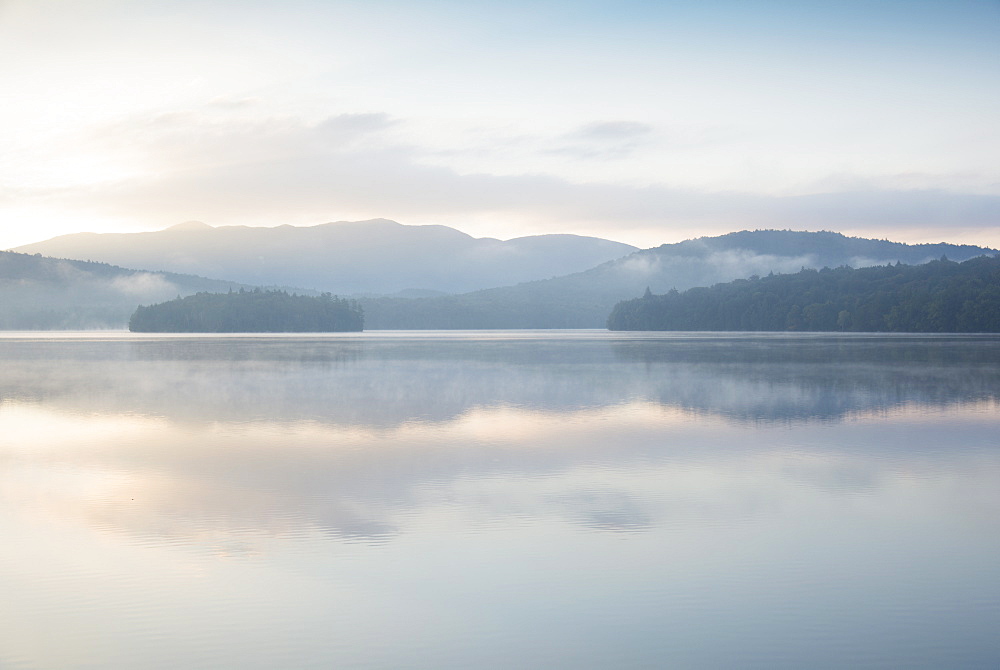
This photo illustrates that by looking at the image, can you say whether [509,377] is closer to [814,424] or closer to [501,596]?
[814,424]

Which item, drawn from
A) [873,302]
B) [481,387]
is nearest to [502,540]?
[481,387]

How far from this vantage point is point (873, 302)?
6083 inches

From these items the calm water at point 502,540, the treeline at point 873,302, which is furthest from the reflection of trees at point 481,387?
the treeline at point 873,302

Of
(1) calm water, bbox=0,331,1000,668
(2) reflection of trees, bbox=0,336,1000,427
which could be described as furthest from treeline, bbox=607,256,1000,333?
(1) calm water, bbox=0,331,1000,668

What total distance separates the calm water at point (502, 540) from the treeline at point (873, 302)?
124 metres

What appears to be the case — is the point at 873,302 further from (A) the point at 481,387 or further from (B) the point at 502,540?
(B) the point at 502,540

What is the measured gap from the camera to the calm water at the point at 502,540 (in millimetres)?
8539

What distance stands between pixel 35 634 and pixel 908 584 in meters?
8.57

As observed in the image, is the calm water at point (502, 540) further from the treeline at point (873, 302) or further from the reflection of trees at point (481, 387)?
the treeline at point (873, 302)

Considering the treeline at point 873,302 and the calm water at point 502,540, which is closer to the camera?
the calm water at point 502,540

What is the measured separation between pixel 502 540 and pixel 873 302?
15464 cm

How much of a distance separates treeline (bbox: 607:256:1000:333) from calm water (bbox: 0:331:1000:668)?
124179 mm

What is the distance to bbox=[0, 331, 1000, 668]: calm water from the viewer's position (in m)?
8.54

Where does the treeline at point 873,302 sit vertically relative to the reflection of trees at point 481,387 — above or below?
above
